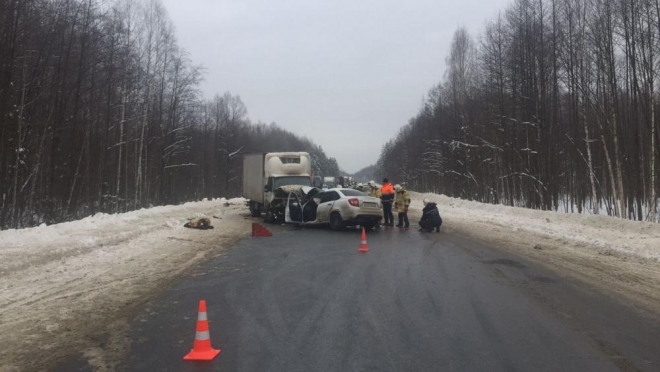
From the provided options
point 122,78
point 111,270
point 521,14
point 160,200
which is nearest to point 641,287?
point 111,270

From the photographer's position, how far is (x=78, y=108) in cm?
2270

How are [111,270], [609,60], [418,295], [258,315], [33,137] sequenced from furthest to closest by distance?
1. [609,60]
2. [33,137]
3. [111,270]
4. [418,295]
5. [258,315]

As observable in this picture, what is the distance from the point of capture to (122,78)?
30219 mm

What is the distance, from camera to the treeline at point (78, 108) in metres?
15.8

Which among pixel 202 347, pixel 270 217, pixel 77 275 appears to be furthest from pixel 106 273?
pixel 270 217

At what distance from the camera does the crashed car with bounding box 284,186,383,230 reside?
1811 cm

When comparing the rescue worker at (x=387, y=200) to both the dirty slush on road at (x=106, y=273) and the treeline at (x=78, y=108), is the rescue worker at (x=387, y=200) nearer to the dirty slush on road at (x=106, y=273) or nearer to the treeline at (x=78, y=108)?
the dirty slush on road at (x=106, y=273)

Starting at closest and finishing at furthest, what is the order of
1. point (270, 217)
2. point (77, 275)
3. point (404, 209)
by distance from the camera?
point (77, 275) → point (404, 209) → point (270, 217)

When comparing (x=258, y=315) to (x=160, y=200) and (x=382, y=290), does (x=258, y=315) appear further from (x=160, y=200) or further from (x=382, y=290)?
(x=160, y=200)

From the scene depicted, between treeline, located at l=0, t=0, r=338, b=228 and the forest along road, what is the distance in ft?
33.9

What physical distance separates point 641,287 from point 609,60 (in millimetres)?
19817

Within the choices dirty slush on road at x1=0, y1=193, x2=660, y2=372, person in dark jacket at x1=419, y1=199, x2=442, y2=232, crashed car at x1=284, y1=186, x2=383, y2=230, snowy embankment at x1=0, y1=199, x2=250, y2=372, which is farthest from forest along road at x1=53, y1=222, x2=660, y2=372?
crashed car at x1=284, y1=186, x2=383, y2=230

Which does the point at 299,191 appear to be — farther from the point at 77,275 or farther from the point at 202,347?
the point at 202,347

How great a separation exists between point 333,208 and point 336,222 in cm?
55
